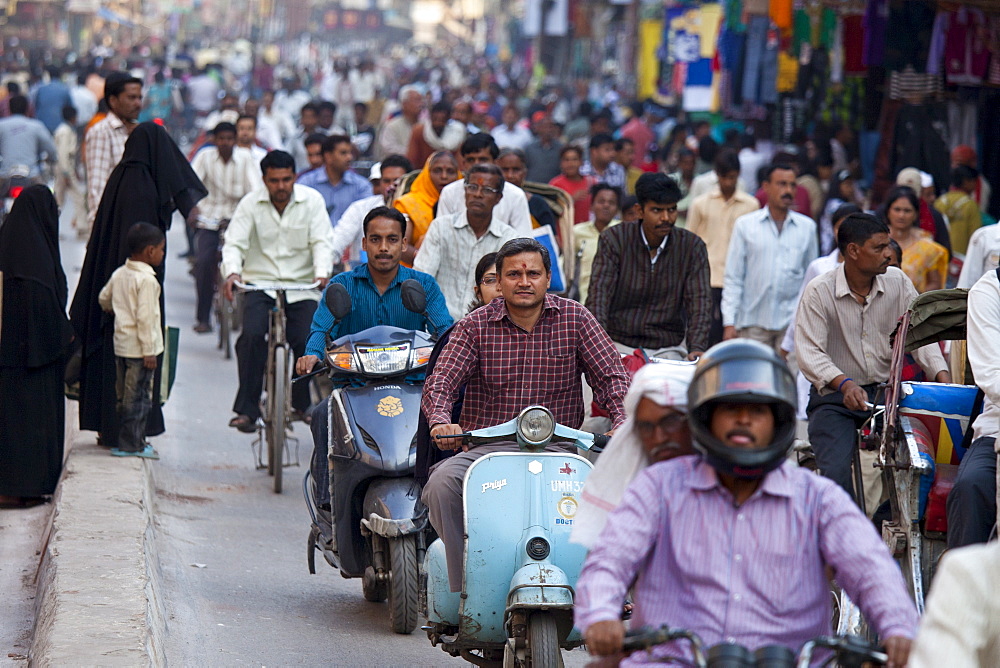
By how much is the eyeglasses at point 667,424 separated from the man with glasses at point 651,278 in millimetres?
3970

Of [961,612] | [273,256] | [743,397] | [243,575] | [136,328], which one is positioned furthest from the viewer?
[273,256]

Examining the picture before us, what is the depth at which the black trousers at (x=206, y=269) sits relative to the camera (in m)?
13.2

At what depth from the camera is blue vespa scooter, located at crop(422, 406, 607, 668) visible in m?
4.84

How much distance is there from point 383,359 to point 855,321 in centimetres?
199

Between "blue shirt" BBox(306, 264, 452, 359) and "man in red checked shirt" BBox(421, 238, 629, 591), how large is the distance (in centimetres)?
139

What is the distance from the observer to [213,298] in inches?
569

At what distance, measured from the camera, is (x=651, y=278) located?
766 cm

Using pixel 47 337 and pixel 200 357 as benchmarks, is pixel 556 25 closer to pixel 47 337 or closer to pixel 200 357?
pixel 200 357

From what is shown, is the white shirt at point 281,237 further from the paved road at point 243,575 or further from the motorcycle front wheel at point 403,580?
the motorcycle front wheel at point 403,580

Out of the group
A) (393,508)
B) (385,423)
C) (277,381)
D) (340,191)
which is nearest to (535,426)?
(393,508)

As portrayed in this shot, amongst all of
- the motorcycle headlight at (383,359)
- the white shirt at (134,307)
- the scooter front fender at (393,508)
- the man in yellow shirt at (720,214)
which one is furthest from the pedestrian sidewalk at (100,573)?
the man in yellow shirt at (720,214)

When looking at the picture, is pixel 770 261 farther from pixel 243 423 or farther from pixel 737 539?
pixel 737 539

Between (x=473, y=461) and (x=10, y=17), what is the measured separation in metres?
51.7

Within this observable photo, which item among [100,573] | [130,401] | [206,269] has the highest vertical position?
[206,269]
